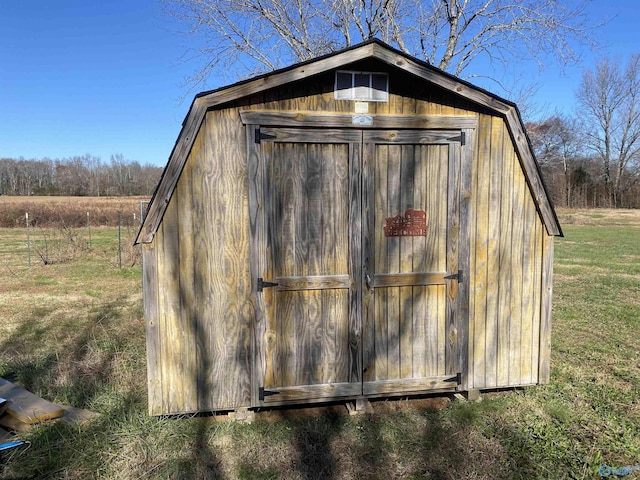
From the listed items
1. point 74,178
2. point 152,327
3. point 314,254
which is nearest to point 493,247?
point 314,254

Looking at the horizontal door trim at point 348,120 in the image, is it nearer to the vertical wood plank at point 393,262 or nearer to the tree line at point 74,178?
→ the vertical wood plank at point 393,262

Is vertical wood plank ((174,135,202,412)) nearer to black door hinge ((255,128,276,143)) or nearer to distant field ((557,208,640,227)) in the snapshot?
black door hinge ((255,128,276,143))

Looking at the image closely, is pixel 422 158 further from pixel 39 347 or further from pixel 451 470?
pixel 39 347

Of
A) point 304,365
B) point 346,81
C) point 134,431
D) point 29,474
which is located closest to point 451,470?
point 304,365

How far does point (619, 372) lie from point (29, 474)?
18.3 feet

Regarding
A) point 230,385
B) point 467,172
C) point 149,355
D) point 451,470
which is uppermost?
point 467,172

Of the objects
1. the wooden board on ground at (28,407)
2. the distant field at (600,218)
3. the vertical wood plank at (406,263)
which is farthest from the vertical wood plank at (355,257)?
the distant field at (600,218)

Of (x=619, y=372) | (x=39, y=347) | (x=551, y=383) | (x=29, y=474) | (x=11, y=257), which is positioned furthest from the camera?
(x=11, y=257)

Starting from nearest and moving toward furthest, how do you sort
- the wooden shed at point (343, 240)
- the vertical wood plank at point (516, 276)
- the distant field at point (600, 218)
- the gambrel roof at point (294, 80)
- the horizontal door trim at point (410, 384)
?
the gambrel roof at point (294, 80)
the wooden shed at point (343, 240)
the horizontal door trim at point (410, 384)
the vertical wood plank at point (516, 276)
the distant field at point (600, 218)

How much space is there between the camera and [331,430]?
3.65 metres

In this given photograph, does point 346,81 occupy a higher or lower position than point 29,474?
higher

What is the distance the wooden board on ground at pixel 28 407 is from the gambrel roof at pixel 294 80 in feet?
5.40

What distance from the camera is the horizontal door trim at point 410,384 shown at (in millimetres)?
3904

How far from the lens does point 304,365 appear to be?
381cm
